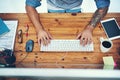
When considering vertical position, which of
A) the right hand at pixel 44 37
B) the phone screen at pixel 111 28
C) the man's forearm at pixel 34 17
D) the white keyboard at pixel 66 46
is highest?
the man's forearm at pixel 34 17

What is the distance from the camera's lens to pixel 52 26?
5.12 ft

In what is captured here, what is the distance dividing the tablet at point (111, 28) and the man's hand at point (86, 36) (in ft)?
0.40

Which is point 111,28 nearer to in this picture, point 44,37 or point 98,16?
point 98,16

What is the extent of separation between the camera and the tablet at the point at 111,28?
1477 millimetres

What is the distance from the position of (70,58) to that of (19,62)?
355 mm

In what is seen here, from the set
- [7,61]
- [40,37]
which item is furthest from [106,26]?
[7,61]

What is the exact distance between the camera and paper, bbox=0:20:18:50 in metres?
1.45

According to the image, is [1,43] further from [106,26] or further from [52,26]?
[106,26]

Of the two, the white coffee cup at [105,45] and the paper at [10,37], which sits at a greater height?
the paper at [10,37]

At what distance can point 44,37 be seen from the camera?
1446 mm

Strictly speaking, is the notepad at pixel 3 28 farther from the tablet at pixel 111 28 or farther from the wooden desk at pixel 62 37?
the tablet at pixel 111 28

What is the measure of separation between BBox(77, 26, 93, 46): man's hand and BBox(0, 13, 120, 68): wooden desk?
0.11 ft

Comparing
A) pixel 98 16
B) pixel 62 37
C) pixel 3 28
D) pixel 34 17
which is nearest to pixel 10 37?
pixel 3 28

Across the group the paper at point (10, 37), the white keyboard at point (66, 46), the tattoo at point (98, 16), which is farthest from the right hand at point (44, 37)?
the tattoo at point (98, 16)
